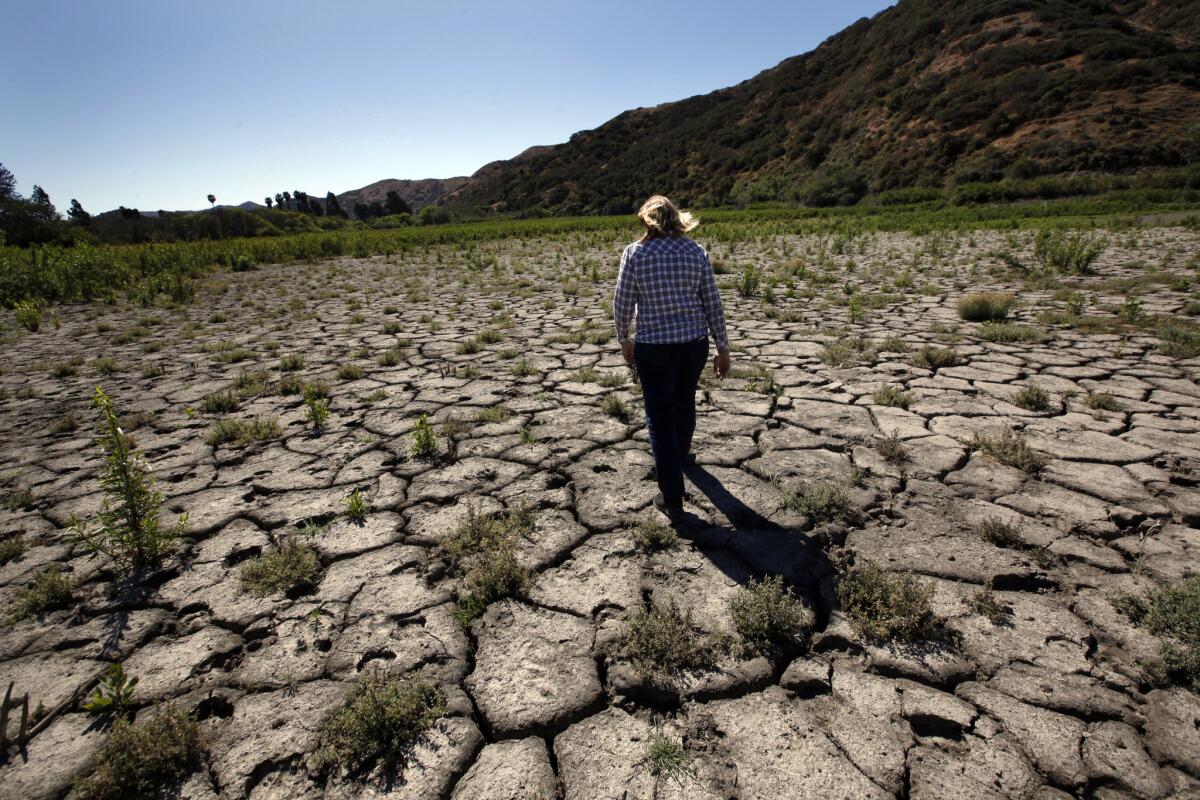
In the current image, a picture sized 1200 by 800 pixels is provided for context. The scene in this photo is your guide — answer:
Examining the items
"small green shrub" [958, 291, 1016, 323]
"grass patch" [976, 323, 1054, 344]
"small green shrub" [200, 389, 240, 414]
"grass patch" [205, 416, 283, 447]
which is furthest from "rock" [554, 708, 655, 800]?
"small green shrub" [958, 291, 1016, 323]

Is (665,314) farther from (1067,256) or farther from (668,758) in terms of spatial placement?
(1067,256)

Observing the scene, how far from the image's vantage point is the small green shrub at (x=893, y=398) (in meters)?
4.22

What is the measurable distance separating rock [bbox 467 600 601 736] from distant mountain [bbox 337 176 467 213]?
538 feet

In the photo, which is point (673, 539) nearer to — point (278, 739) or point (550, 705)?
point (550, 705)

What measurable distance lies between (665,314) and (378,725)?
6.75 feet

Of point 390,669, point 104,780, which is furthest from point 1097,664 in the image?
point 104,780

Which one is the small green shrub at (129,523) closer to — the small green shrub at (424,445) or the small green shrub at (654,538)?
the small green shrub at (424,445)

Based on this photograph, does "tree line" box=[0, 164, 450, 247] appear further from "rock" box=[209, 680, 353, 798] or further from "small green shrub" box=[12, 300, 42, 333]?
"rock" box=[209, 680, 353, 798]

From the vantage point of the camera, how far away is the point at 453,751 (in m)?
1.75

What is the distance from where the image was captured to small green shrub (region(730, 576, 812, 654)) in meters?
2.09

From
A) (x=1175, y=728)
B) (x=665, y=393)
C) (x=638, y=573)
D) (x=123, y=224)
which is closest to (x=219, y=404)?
(x=665, y=393)

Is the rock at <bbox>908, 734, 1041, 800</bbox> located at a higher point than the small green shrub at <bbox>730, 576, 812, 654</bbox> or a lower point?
lower

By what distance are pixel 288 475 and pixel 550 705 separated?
2539 millimetres

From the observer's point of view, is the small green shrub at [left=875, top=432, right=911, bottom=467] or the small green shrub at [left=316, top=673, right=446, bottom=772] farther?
the small green shrub at [left=875, top=432, right=911, bottom=467]
